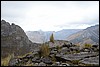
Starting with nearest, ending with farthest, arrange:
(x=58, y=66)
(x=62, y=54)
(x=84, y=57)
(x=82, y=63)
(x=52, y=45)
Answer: (x=58, y=66)
(x=82, y=63)
(x=84, y=57)
(x=62, y=54)
(x=52, y=45)

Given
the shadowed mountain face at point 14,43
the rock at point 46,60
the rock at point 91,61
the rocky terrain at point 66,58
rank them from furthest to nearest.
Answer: the shadowed mountain face at point 14,43
the rock at point 46,60
the rocky terrain at point 66,58
the rock at point 91,61

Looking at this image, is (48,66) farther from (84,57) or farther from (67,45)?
(67,45)

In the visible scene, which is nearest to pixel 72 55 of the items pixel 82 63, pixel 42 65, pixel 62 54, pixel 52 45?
pixel 62 54

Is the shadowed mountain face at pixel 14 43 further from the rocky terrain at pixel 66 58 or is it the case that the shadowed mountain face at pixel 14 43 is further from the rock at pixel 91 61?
the rock at pixel 91 61

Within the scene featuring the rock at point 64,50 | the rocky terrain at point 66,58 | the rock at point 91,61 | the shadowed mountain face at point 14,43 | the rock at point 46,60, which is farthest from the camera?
the shadowed mountain face at point 14,43

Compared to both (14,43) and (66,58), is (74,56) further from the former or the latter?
(14,43)

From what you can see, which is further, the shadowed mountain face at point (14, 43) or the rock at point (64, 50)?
the shadowed mountain face at point (14, 43)

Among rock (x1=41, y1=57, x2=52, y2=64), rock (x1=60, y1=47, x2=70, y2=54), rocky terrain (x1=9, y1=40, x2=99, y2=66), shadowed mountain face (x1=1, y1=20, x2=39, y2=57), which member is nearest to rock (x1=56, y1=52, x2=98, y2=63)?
rocky terrain (x1=9, y1=40, x2=99, y2=66)

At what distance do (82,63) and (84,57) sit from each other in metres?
1.16

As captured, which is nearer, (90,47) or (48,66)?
(48,66)

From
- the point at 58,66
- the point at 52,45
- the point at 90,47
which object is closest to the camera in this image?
the point at 58,66

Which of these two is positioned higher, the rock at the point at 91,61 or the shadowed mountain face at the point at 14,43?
the rock at the point at 91,61

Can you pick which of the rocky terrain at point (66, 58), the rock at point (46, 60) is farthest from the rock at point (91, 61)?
the rock at point (46, 60)

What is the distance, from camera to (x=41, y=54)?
55.3 ft
